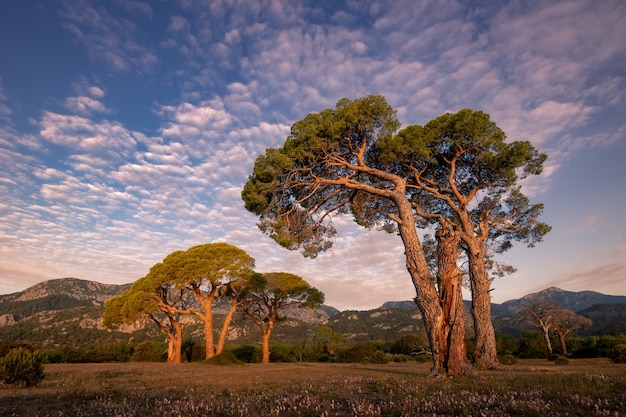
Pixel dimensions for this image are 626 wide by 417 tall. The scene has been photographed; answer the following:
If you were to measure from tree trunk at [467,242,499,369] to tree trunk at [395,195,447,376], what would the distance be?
6.44 meters

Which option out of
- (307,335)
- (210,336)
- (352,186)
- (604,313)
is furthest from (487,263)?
(604,313)

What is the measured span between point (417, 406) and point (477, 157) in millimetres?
17035

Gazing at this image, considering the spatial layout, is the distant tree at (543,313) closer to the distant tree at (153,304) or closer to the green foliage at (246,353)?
the green foliage at (246,353)

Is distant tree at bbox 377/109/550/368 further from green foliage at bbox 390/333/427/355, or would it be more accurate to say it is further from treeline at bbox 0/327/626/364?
green foliage at bbox 390/333/427/355

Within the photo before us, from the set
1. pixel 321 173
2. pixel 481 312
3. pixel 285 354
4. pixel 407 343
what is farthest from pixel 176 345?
pixel 481 312

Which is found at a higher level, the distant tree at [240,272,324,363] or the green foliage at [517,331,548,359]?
the distant tree at [240,272,324,363]

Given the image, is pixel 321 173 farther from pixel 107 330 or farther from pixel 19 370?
pixel 107 330

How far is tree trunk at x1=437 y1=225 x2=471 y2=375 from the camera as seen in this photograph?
12.6 m

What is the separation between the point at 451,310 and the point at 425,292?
4.19 ft

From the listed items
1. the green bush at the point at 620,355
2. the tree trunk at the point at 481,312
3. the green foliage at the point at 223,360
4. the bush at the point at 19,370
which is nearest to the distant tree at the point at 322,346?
the green foliage at the point at 223,360

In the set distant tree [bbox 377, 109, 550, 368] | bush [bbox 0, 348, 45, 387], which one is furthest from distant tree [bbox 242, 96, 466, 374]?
bush [bbox 0, 348, 45, 387]

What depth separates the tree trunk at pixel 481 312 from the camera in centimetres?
1766

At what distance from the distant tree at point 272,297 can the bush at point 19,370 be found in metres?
27.4

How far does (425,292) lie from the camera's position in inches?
526
